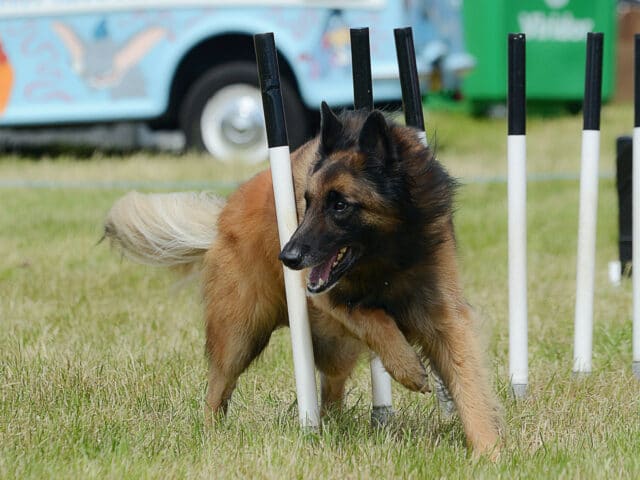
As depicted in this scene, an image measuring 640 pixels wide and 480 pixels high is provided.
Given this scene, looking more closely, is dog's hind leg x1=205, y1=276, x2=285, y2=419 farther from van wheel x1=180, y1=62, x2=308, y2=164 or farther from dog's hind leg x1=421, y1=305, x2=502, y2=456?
van wheel x1=180, y1=62, x2=308, y2=164

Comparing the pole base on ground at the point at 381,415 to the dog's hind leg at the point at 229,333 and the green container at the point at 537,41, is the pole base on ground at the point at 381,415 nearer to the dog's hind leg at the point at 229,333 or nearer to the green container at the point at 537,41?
the dog's hind leg at the point at 229,333

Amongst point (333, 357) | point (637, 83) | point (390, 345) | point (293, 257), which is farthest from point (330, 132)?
point (637, 83)

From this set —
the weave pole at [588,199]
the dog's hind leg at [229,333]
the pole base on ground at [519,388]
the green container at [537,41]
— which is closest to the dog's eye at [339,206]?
the dog's hind leg at [229,333]

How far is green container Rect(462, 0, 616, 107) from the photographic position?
1562cm

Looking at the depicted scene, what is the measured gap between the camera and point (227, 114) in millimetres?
11828

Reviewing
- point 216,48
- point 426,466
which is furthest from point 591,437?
point 216,48

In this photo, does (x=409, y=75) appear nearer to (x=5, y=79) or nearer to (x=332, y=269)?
(x=332, y=269)

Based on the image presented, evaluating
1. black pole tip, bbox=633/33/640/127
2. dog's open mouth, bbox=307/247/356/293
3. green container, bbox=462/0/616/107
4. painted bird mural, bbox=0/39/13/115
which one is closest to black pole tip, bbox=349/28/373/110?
dog's open mouth, bbox=307/247/356/293

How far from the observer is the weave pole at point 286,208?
3.98 metres

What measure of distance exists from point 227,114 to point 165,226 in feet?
23.1

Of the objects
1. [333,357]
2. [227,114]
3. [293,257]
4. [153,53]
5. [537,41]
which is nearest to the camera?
[293,257]

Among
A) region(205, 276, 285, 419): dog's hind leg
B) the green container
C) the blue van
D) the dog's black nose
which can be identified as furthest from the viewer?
the green container

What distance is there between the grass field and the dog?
0.77 feet

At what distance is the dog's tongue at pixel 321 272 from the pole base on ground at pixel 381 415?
0.77 m
